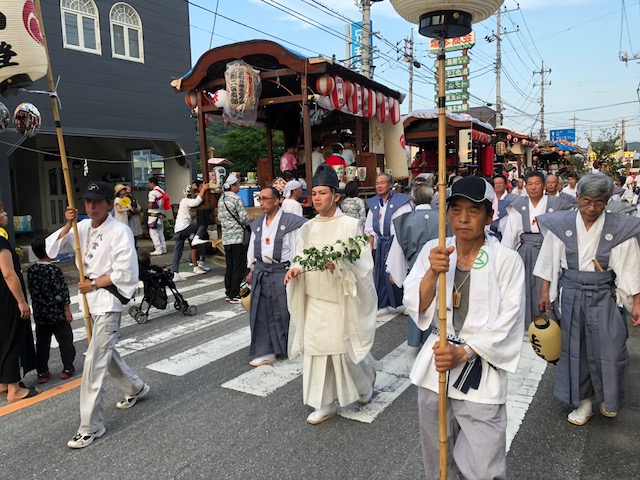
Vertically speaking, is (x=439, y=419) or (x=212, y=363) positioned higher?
(x=439, y=419)


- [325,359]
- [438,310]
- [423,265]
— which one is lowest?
[325,359]

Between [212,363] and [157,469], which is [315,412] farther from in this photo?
[212,363]

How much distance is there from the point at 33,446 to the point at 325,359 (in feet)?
6.95

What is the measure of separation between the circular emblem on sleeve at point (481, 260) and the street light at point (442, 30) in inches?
8.2

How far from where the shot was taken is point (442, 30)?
238 centimetres

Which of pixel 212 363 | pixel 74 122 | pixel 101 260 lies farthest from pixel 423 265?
pixel 74 122

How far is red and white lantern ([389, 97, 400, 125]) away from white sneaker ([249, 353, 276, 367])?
24.6 ft

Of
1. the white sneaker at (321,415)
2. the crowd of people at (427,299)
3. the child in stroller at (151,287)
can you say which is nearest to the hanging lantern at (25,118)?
the child in stroller at (151,287)

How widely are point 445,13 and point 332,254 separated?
5.85 feet

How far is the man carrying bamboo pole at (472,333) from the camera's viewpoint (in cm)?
222

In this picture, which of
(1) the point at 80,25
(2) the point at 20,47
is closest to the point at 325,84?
(2) the point at 20,47

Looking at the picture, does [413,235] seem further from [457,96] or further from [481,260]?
[457,96]

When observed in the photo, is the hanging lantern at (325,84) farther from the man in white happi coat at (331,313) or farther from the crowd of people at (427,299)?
the man in white happi coat at (331,313)

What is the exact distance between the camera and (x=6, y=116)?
7.45 metres
